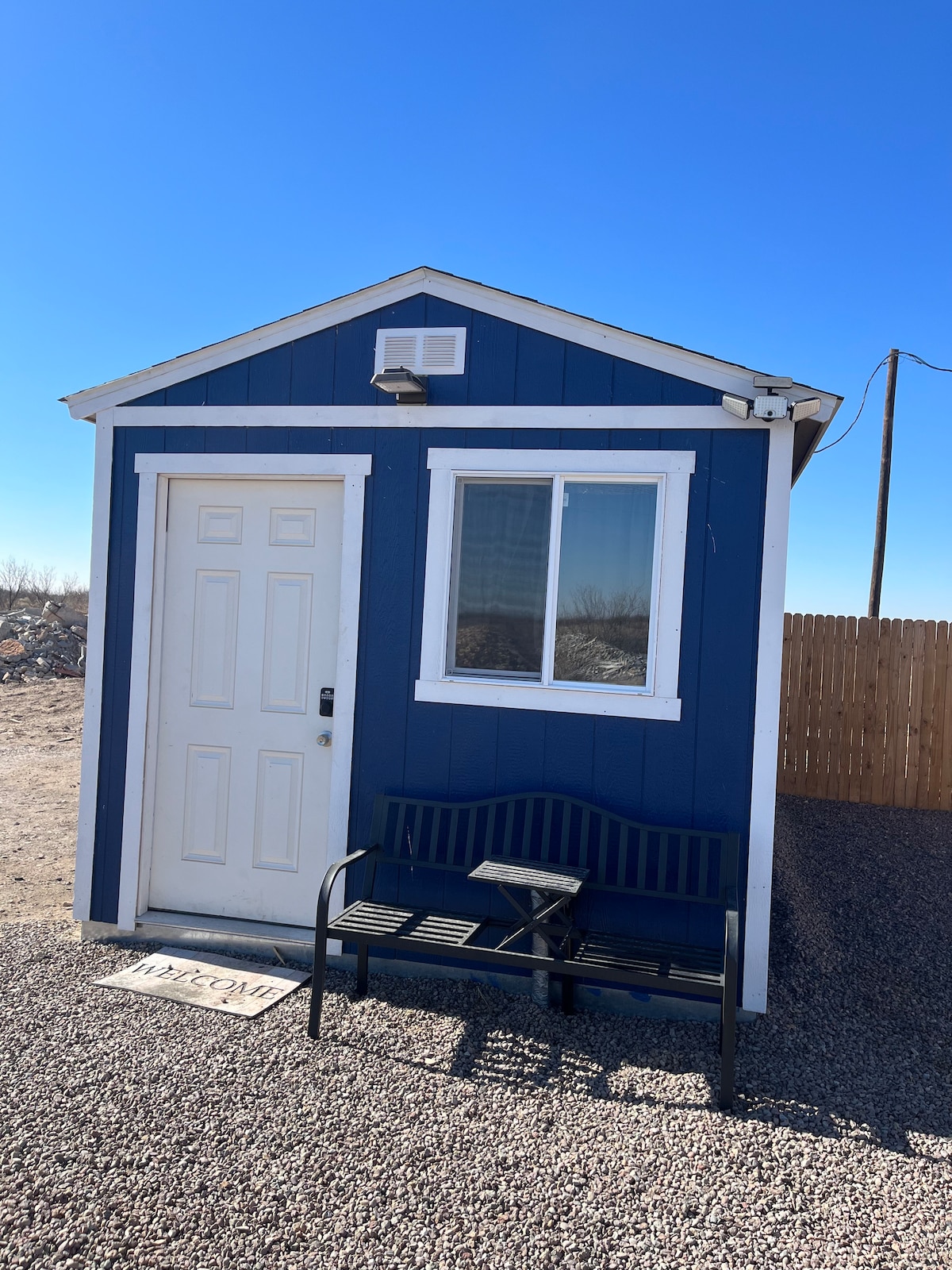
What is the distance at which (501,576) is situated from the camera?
13.1 feet

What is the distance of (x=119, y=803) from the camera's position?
14.4ft

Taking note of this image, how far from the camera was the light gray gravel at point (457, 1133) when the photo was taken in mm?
2287

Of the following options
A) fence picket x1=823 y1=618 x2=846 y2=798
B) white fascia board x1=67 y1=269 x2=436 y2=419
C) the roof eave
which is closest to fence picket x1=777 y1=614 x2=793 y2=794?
fence picket x1=823 y1=618 x2=846 y2=798

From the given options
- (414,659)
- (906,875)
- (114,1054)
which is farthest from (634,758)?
(906,875)

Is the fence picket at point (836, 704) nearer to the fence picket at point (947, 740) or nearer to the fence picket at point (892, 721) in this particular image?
the fence picket at point (892, 721)

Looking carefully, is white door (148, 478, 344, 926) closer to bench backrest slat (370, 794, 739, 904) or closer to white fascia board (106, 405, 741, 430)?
white fascia board (106, 405, 741, 430)

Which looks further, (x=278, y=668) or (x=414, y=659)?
(x=278, y=668)

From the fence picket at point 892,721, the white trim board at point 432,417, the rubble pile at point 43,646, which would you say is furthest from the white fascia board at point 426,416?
the rubble pile at point 43,646

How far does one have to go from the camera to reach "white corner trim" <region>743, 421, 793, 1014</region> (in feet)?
11.9

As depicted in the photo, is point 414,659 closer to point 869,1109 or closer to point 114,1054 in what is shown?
point 114,1054

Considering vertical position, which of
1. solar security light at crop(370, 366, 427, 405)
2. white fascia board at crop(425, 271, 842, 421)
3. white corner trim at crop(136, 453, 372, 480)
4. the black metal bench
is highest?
white fascia board at crop(425, 271, 842, 421)

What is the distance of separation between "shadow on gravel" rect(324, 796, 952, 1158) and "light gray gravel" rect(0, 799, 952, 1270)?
0.01 m

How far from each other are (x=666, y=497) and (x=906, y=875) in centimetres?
416

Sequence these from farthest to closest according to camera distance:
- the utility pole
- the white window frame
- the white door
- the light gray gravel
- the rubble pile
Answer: the rubble pile → the utility pole → the white door → the white window frame → the light gray gravel
